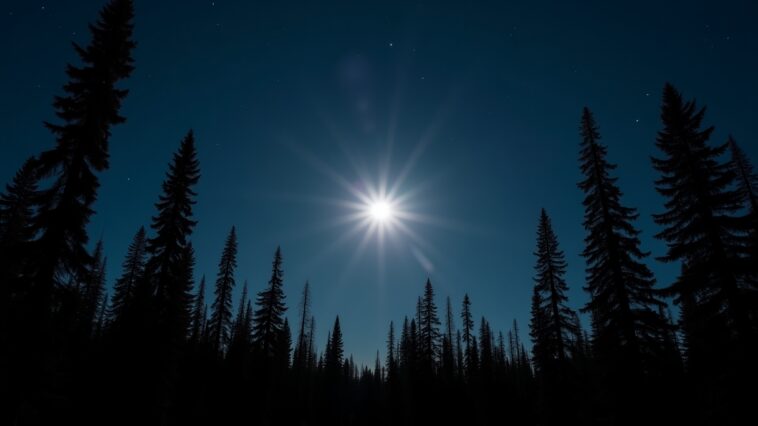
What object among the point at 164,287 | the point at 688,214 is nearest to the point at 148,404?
the point at 164,287

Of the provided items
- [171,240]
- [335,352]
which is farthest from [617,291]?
[335,352]

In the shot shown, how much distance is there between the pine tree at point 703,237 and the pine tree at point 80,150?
25455mm

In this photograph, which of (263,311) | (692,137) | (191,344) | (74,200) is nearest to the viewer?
(74,200)

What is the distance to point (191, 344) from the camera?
3322 cm

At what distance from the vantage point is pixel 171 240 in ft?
69.7

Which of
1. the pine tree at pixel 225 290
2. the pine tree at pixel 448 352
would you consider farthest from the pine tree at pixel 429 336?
the pine tree at pixel 225 290

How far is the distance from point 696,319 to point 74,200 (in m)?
26.7

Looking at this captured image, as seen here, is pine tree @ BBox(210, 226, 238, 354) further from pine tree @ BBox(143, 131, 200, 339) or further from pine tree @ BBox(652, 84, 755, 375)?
pine tree @ BBox(652, 84, 755, 375)

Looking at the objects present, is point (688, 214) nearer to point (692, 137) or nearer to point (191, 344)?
point (692, 137)

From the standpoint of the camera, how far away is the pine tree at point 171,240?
2048 centimetres

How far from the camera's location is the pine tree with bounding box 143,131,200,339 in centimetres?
2048

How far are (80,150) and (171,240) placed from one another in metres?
8.25

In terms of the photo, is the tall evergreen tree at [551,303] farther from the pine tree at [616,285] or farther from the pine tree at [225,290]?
the pine tree at [225,290]

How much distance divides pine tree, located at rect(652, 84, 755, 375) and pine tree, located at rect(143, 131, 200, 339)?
26.3 meters
